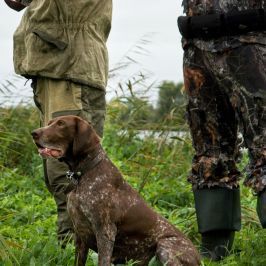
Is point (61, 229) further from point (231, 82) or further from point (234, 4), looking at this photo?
point (234, 4)

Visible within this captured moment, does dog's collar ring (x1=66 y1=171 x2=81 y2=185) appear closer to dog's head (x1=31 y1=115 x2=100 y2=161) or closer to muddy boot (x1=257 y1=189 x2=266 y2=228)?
dog's head (x1=31 y1=115 x2=100 y2=161)

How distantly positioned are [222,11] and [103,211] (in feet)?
5.02

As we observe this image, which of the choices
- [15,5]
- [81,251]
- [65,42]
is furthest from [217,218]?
[15,5]

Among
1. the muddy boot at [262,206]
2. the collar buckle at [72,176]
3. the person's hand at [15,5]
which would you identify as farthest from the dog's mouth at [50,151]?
the person's hand at [15,5]

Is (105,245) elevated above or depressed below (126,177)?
above

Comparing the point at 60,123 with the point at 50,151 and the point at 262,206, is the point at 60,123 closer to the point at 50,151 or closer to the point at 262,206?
the point at 50,151

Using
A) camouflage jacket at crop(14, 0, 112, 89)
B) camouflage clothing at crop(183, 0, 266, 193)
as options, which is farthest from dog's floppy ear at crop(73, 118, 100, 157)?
camouflage clothing at crop(183, 0, 266, 193)

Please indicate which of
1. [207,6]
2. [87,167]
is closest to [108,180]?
[87,167]

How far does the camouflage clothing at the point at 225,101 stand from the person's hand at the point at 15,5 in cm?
116

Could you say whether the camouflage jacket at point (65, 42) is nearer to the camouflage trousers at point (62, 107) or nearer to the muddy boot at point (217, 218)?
the camouflage trousers at point (62, 107)

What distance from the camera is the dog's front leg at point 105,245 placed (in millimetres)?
4867

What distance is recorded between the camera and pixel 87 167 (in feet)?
16.4

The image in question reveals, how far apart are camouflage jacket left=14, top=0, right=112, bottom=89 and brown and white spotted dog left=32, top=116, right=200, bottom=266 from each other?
0.81 meters

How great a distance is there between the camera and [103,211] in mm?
4941
